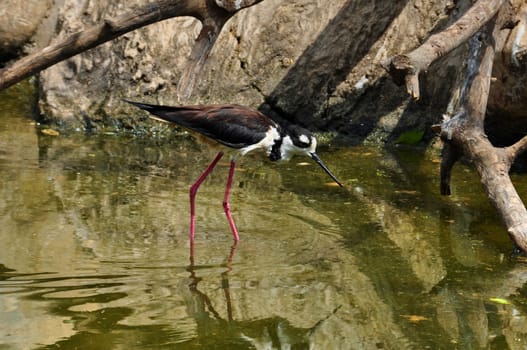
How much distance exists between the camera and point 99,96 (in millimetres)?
10375

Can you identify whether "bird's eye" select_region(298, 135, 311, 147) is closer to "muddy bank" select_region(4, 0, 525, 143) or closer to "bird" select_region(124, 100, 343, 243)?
"bird" select_region(124, 100, 343, 243)

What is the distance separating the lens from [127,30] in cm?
700

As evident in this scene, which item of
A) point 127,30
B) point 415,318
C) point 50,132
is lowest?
point 415,318

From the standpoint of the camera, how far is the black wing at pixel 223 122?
7.16 metres

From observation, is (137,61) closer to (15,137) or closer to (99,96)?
(99,96)

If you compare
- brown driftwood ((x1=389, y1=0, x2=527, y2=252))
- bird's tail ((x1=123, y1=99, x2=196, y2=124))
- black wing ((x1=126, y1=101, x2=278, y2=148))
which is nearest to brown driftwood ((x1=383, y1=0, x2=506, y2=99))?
brown driftwood ((x1=389, y1=0, x2=527, y2=252))

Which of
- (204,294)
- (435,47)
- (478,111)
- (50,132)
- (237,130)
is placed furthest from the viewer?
(50,132)

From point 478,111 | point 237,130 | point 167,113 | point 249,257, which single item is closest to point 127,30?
point 167,113

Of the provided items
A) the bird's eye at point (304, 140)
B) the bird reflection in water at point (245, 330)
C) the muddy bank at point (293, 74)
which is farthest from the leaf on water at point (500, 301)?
the muddy bank at point (293, 74)

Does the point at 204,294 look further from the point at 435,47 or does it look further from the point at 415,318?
the point at 435,47

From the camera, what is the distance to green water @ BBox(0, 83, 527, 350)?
510cm

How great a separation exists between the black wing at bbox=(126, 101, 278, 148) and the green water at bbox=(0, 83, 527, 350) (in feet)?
2.11

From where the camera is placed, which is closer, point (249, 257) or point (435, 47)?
point (249, 257)

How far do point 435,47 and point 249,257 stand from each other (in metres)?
2.10
